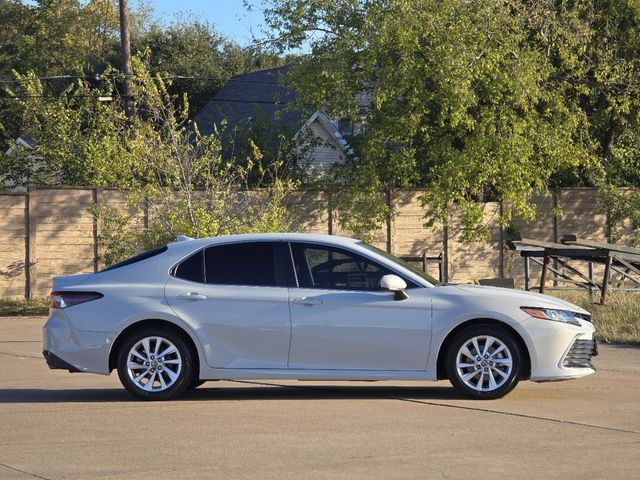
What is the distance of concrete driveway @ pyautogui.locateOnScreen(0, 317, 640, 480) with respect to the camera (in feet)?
24.4

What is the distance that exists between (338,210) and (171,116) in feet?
Answer: 17.8

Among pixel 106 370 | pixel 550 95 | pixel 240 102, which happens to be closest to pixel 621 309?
pixel 550 95

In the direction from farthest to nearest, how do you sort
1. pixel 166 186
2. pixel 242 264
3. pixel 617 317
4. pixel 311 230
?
1. pixel 311 230
2. pixel 166 186
3. pixel 617 317
4. pixel 242 264

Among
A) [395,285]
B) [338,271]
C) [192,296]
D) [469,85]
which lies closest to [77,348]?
[192,296]

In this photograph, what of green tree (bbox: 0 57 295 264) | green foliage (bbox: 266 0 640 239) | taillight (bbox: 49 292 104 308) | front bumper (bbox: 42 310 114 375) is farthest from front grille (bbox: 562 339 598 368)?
green foliage (bbox: 266 0 640 239)

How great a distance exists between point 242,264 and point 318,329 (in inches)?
39.3

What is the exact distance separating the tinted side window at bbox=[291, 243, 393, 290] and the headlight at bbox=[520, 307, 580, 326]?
4.43ft

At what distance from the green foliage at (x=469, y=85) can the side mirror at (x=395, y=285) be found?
13.3 metres

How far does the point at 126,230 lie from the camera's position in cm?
2356

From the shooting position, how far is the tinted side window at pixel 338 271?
10500 mm

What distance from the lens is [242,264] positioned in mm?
10711

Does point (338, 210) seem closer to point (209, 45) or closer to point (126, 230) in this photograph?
point (126, 230)

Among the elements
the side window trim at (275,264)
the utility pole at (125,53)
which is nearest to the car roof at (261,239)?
the side window trim at (275,264)

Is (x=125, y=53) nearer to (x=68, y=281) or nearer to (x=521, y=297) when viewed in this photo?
(x=68, y=281)
